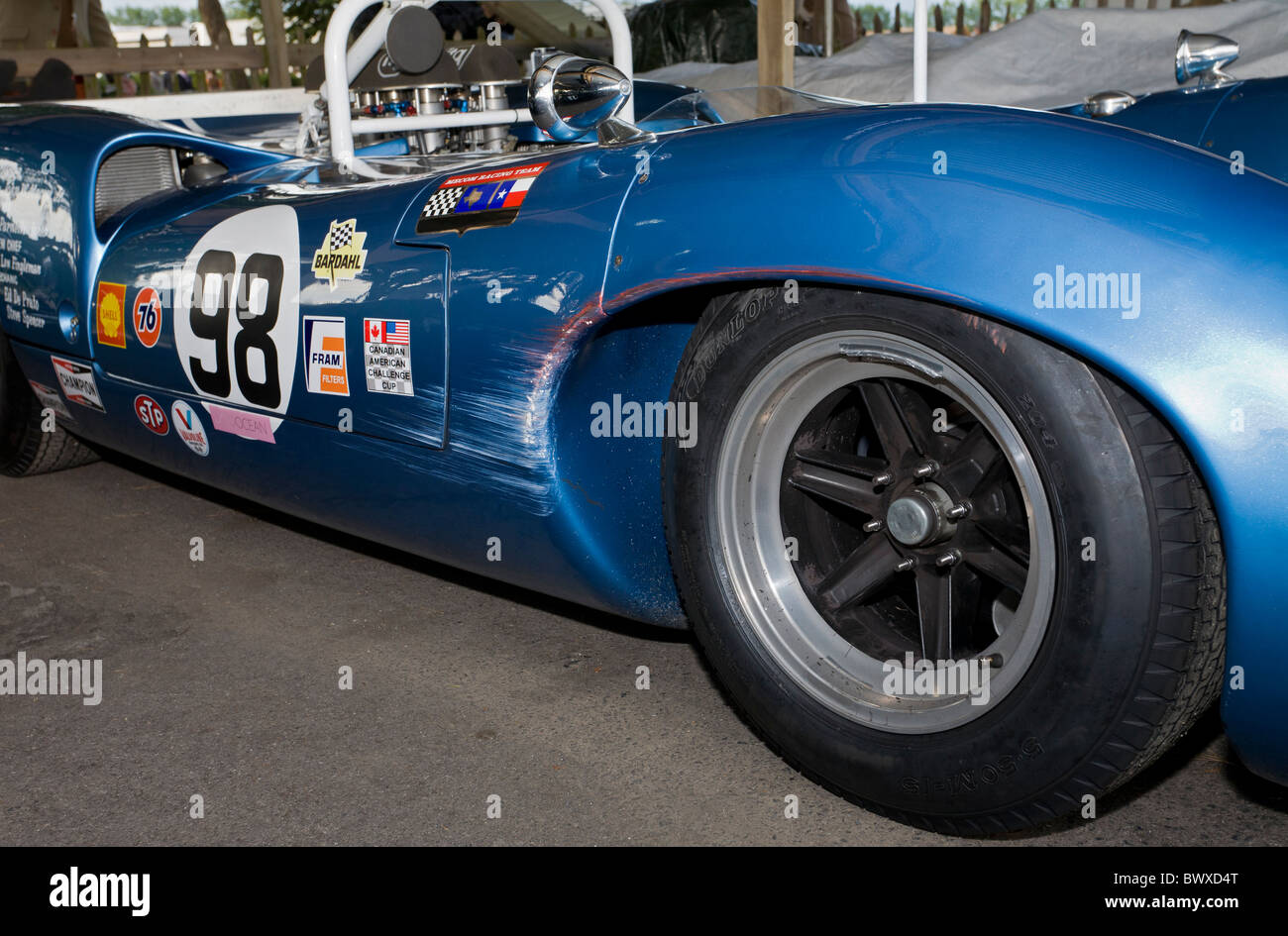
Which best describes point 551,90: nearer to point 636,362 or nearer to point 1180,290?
point 636,362

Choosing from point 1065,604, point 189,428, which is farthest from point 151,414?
point 1065,604

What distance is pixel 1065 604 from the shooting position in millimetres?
1484

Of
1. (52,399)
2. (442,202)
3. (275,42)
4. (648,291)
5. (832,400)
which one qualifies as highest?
(275,42)

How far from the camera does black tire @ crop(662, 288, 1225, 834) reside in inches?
55.7

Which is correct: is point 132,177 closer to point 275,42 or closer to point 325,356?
point 325,356

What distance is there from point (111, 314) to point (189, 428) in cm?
39

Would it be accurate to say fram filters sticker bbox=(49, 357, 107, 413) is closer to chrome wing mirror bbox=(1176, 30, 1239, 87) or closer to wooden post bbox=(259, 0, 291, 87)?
chrome wing mirror bbox=(1176, 30, 1239, 87)

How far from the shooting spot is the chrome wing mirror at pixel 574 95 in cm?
227

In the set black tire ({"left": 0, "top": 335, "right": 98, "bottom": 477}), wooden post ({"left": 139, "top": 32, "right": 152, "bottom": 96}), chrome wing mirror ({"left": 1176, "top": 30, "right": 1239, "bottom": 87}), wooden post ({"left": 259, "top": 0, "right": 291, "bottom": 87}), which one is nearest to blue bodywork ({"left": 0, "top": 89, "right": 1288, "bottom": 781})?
black tire ({"left": 0, "top": 335, "right": 98, "bottom": 477})

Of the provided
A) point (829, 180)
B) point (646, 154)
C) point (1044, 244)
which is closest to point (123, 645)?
point (646, 154)

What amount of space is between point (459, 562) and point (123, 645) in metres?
0.85

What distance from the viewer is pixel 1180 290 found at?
1.36 metres

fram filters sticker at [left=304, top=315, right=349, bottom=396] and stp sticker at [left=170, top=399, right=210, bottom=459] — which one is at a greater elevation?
fram filters sticker at [left=304, top=315, right=349, bottom=396]

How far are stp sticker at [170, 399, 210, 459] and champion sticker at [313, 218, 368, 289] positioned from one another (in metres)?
0.65
